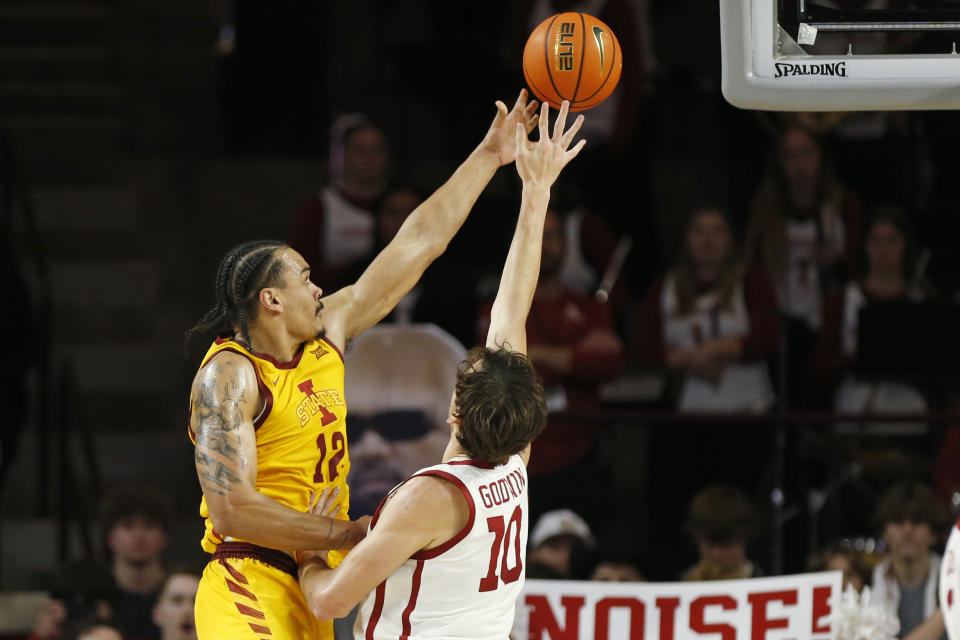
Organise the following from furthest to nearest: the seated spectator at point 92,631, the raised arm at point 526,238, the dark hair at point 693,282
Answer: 1. the dark hair at point 693,282
2. the seated spectator at point 92,631
3. the raised arm at point 526,238

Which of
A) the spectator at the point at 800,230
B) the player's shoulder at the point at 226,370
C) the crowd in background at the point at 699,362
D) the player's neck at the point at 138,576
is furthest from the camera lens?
the spectator at the point at 800,230

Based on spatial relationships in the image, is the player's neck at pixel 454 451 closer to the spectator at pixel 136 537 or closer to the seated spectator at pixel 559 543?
the seated spectator at pixel 559 543

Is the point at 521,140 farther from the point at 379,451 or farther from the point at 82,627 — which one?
the point at 82,627

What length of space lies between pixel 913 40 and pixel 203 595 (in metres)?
2.80

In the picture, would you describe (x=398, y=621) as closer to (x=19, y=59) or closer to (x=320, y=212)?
(x=320, y=212)

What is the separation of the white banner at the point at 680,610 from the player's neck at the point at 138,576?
197cm

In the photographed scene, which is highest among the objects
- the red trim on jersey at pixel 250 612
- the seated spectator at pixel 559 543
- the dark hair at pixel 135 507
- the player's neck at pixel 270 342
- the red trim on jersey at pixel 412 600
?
the player's neck at pixel 270 342

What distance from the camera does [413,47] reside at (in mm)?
9680

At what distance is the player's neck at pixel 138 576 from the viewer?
22.7 ft

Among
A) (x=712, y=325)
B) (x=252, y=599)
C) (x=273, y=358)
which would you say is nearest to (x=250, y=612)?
(x=252, y=599)

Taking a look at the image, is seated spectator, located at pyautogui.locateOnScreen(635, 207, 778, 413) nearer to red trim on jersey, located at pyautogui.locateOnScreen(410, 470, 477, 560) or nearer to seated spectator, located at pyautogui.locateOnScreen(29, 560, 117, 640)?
seated spectator, located at pyautogui.locateOnScreen(29, 560, 117, 640)

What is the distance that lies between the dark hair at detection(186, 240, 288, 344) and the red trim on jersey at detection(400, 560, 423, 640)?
0.95m

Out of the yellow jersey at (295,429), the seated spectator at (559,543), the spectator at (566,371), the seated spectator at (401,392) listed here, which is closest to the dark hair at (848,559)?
the seated spectator at (559,543)

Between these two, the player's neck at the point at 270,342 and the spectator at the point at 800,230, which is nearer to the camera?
the player's neck at the point at 270,342
